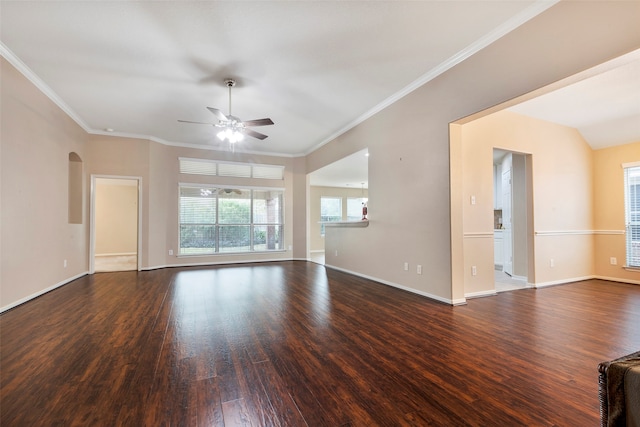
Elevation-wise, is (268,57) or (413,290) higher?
(268,57)

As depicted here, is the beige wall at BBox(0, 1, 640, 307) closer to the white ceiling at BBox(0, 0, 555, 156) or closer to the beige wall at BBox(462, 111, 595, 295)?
the beige wall at BBox(462, 111, 595, 295)

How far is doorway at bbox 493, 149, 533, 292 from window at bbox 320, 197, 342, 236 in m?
Answer: 6.07

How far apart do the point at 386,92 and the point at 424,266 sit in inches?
100

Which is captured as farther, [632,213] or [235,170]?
[235,170]

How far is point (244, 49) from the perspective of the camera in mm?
3053

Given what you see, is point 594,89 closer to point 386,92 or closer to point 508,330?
point 386,92

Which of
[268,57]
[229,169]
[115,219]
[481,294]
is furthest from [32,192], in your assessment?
[481,294]

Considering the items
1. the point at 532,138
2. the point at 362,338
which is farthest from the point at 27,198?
the point at 532,138

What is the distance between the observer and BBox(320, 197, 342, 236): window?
11.0 meters

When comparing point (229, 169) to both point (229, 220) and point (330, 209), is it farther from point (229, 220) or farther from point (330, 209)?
point (330, 209)

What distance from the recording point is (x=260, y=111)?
477 centimetres

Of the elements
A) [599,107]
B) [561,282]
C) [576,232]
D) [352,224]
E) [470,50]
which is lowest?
[561,282]

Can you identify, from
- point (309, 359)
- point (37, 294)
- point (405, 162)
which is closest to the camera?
point (309, 359)

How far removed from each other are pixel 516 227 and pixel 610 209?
1.70m
